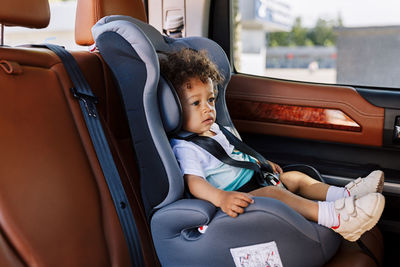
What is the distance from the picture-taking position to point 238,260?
1.36 metres

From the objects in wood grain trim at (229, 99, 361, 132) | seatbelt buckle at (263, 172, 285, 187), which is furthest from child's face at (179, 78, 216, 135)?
wood grain trim at (229, 99, 361, 132)

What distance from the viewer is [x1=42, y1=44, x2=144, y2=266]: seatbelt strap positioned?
1.48m

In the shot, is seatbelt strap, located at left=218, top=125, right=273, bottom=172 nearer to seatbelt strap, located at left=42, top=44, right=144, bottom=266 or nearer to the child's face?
the child's face

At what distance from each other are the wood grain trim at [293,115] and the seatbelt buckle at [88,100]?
3.48 feet

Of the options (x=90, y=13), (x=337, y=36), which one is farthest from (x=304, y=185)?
(x=337, y=36)

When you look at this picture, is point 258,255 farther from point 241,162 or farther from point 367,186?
point 367,186

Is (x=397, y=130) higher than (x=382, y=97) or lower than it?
lower

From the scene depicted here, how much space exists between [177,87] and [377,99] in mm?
1069

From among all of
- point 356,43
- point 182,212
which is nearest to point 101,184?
point 182,212

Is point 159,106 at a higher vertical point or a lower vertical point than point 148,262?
higher

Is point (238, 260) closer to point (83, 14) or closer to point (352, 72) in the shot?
point (83, 14)

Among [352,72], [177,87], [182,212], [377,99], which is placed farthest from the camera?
[352,72]

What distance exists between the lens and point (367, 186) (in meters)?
1.59

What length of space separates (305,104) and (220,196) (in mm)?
1013
